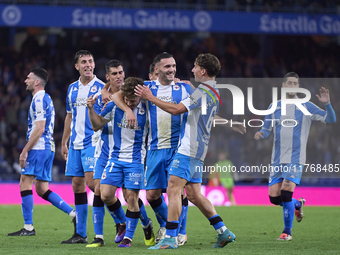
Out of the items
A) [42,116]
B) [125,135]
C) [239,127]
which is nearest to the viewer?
[125,135]

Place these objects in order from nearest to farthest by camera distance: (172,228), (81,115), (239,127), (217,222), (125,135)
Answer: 1. (172,228)
2. (217,222)
3. (125,135)
4. (239,127)
5. (81,115)

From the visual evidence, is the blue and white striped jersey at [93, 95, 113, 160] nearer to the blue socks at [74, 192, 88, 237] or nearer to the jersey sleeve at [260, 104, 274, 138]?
the blue socks at [74, 192, 88, 237]

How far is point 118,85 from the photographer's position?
6859mm

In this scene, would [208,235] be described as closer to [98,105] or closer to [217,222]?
[217,222]

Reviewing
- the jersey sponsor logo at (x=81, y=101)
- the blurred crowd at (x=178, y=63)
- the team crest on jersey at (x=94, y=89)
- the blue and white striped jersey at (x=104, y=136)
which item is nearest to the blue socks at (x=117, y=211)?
the blue and white striped jersey at (x=104, y=136)

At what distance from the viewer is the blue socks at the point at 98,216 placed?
639cm

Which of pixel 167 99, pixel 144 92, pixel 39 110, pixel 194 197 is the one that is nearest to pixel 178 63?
pixel 39 110

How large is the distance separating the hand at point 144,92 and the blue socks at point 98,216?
1.40 metres

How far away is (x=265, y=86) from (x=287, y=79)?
12611mm

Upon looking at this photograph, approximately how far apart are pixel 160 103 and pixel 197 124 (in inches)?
21.8

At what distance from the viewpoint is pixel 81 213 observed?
273 inches

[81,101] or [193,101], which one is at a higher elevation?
[81,101]

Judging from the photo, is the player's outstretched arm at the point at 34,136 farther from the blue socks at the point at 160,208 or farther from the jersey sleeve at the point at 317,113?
the jersey sleeve at the point at 317,113

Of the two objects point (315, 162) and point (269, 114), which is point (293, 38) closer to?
point (315, 162)
